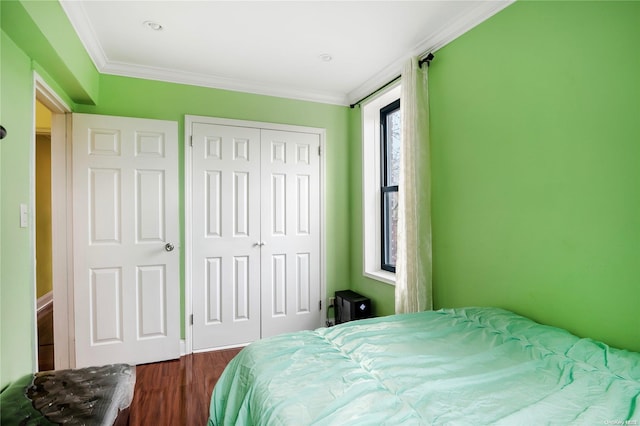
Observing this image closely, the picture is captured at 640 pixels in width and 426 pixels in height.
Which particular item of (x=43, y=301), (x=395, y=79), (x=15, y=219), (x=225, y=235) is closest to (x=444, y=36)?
(x=395, y=79)

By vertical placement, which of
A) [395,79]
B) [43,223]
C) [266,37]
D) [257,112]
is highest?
[266,37]

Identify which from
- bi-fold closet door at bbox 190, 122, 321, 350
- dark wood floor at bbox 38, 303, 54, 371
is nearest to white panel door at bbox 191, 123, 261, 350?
bi-fold closet door at bbox 190, 122, 321, 350

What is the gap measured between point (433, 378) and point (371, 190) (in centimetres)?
232

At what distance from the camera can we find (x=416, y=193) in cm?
239

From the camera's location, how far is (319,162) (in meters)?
3.47

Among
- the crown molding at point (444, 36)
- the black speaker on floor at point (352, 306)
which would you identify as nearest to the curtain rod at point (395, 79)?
the crown molding at point (444, 36)

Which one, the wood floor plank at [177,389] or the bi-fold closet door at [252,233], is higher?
the bi-fold closet door at [252,233]

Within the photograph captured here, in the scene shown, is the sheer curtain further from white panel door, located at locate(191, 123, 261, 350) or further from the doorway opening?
the doorway opening

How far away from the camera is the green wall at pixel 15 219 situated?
5.21ft

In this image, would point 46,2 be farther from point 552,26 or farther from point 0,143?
point 552,26

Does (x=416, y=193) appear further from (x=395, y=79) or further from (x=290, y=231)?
(x=290, y=231)

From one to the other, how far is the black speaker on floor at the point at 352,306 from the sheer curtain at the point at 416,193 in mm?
711

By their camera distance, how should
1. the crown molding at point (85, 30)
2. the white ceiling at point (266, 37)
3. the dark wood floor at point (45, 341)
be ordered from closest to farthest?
the crown molding at point (85, 30) → the white ceiling at point (266, 37) → the dark wood floor at point (45, 341)

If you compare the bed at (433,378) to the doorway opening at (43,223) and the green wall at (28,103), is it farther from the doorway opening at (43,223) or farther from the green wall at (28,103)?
the doorway opening at (43,223)
